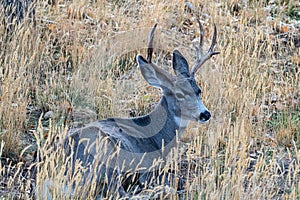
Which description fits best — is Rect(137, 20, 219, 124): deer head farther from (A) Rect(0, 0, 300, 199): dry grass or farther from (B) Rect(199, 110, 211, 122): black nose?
(A) Rect(0, 0, 300, 199): dry grass

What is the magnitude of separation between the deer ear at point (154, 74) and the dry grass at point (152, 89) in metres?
0.66

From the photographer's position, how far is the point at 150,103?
23.3ft

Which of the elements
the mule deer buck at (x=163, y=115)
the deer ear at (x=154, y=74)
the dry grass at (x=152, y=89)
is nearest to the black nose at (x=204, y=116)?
the mule deer buck at (x=163, y=115)

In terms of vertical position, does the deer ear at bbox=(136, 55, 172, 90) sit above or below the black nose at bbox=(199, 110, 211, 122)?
above

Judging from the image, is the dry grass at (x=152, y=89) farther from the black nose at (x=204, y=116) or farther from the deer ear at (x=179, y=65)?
the deer ear at (x=179, y=65)

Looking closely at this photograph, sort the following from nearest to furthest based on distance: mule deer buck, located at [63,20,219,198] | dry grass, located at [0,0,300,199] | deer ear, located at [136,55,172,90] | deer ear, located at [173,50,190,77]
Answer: mule deer buck, located at [63,20,219,198], dry grass, located at [0,0,300,199], deer ear, located at [136,55,172,90], deer ear, located at [173,50,190,77]

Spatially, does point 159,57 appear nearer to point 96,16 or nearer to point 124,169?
point 96,16

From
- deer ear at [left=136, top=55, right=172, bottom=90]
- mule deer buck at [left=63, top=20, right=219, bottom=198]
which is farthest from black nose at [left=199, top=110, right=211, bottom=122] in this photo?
deer ear at [left=136, top=55, right=172, bottom=90]

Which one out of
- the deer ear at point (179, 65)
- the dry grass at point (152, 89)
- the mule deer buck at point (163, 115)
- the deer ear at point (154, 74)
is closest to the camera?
the mule deer buck at point (163, 115)

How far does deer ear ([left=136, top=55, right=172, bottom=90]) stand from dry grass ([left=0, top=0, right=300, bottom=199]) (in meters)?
0.66

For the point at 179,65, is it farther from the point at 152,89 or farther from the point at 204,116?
the point at 152,89

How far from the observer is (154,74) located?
A: 233 inches

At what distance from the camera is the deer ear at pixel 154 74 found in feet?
19.1

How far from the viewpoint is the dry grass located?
18.8ft
